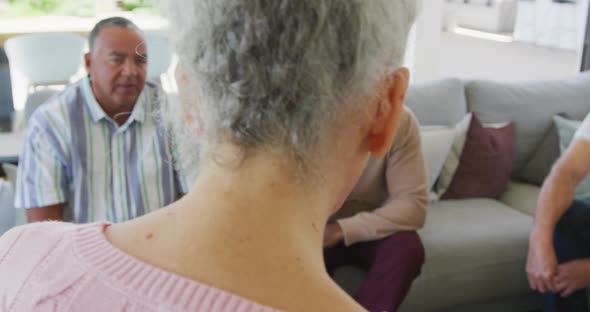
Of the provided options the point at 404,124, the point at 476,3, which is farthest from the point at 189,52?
the point at 476,3

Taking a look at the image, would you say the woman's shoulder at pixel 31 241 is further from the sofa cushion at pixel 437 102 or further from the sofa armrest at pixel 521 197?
the sofa armrest at pixel 521 197

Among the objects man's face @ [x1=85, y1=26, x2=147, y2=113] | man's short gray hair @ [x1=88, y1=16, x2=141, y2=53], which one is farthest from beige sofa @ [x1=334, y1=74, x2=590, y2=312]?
man's short gray hair @ [x1=88, y1=16, x2=141, y2=53]

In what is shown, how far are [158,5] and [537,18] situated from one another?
4.88 m

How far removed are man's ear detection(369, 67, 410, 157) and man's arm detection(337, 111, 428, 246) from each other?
1.29 metres

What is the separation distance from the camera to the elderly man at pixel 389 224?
72.8 inches

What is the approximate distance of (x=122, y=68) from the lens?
5.93 feet

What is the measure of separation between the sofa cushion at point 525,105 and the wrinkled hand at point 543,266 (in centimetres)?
95

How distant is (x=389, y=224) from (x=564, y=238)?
A: 0.57m

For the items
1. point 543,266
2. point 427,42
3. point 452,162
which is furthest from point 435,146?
point 427,42

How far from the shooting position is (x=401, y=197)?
1.97 m

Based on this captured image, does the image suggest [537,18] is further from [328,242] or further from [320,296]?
[320,296]

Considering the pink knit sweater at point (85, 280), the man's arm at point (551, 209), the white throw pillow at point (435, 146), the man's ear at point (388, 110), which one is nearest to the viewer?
the pink knit sweater at point (85, 280)

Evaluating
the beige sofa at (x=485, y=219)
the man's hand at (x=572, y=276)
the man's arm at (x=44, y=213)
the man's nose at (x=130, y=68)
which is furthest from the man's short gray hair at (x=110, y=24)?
the man's hand at (x=572, y=276)

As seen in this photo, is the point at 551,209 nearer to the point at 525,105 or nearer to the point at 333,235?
the point at 333,235
